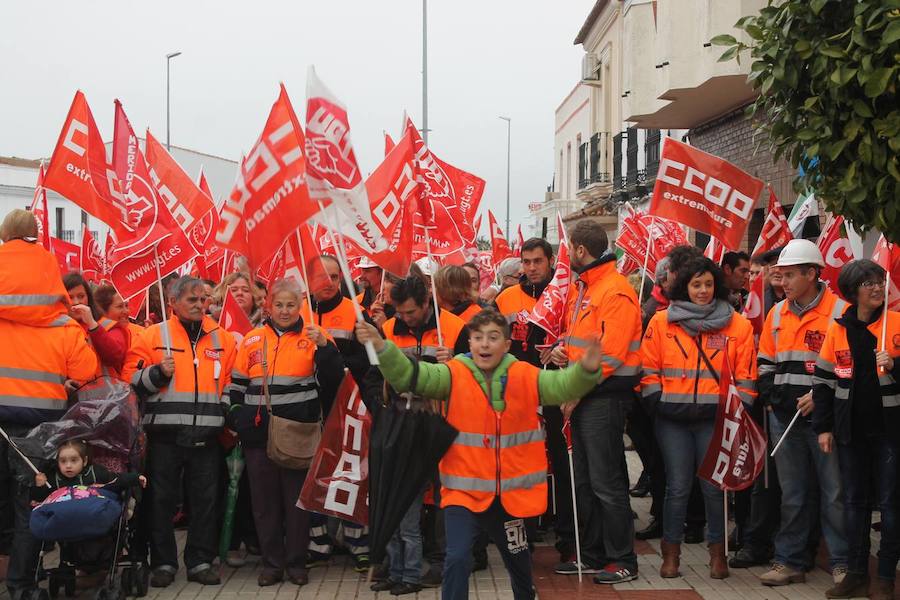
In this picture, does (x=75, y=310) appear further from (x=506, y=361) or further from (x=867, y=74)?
(x=867, y=74)

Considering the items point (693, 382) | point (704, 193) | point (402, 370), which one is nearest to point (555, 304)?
point (693, 382)

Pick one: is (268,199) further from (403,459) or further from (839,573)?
(839,573)

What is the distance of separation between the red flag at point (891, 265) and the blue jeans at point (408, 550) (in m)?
3.23

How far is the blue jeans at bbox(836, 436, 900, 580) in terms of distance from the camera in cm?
677

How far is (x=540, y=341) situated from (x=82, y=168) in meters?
3.78

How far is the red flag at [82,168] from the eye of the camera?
848 cm

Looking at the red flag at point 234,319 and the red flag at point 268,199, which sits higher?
the red flag at point 268,199

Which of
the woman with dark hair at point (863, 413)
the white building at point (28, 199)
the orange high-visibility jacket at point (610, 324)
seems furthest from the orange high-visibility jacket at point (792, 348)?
the white building at point (28, 199)

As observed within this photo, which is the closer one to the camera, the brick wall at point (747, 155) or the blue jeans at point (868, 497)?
the blue jeans at point (868, 497)

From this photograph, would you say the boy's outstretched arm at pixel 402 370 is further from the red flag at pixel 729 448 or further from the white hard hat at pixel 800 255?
the white hard hat at pixel 800 255

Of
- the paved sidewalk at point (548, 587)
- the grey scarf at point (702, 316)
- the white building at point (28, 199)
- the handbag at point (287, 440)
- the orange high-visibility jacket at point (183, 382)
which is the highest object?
the white building at point (28, 199)

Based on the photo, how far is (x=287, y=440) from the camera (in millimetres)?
7465

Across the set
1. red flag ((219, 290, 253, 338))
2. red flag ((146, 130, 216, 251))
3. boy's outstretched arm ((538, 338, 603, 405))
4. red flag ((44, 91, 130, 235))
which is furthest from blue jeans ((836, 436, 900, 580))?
red flag ((146, 130, 216, 251))

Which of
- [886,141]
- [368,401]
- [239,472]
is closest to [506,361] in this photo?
[368,401]
